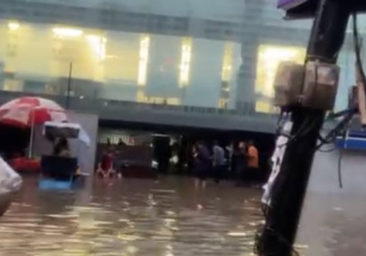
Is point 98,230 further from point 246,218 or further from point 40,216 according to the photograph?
point 246,218

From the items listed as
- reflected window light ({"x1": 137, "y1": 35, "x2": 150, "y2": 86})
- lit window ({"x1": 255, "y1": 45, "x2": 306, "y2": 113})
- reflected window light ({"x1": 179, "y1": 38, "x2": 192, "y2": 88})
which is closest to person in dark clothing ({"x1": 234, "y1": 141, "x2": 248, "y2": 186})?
lit window ({"x1": 255, "y1": 45, "x2": 306, "y2": 113})

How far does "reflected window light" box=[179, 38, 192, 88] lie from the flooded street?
693 inches

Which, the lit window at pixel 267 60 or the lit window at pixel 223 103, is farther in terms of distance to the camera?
the lit window at pixel 223 103

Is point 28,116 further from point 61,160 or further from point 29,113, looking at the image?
point 61,160

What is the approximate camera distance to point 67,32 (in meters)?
39.3

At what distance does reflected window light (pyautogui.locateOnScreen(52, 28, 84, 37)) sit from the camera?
39188mm

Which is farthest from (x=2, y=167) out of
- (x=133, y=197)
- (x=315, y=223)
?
(x=133, y=197)

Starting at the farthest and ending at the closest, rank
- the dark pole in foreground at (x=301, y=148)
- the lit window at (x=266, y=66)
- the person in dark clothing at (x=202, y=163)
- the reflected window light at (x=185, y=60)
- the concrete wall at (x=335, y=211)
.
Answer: the reflected window light at (x=185, y=60) < the lit window at (x=266, y=66) < the person in dark clothing at (x=202, y=163) < the concrete wall at (x=335, y=211) < the dark pole in foreground at (x=301, y=148)

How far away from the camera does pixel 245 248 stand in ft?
39.3

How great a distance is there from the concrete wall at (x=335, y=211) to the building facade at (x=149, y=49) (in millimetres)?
9932

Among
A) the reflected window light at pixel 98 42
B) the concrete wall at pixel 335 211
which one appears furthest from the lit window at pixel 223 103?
the concrete wall at pixel 335 211

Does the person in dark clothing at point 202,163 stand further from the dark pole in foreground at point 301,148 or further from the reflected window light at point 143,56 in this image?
the dark pole in foreground at point 301,148

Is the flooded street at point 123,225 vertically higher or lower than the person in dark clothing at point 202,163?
higher

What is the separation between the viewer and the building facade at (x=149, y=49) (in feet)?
128
